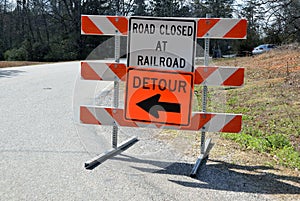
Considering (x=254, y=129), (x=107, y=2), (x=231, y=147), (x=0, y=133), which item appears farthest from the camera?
(x=107, y=2)

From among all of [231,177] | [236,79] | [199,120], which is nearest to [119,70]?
[199,120]

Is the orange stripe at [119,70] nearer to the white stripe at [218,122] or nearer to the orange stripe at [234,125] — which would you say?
the white stripe at [218,122]

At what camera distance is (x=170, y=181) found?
467 cm

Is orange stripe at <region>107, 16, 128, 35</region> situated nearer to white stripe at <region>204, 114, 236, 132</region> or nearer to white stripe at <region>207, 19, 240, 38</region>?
white stripe at <region>207, 19, 240, 38</region>

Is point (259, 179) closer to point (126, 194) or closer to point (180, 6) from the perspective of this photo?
point (126, 194)

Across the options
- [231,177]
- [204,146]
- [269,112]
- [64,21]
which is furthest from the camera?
[64,21]

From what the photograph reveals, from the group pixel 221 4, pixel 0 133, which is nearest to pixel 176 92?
pixel 0 133

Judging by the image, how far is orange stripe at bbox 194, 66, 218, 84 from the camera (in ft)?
17.4

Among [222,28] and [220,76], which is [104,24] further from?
[220,76]

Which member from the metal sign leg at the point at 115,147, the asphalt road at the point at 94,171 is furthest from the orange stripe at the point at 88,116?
the asphalt road at the point at 94,171

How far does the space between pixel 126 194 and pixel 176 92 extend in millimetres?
1629

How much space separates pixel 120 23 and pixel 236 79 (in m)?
1.77

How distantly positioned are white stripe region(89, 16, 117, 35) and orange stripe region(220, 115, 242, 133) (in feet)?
6.67

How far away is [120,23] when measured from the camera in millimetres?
5535
